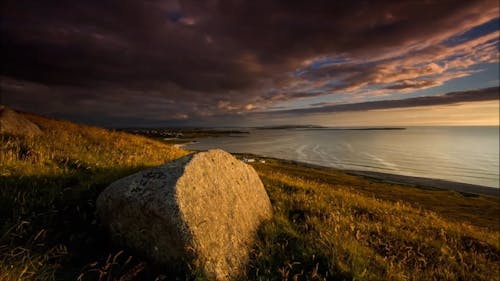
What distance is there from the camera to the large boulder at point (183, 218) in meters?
4.13

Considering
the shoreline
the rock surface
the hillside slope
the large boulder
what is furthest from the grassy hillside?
the shoreline

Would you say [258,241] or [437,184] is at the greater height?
[258,241]

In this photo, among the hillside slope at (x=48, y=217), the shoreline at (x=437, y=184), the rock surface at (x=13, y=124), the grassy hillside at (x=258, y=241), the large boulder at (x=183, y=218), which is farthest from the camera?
the shoreline at (x=437, y=184)

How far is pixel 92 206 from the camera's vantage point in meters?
5.22

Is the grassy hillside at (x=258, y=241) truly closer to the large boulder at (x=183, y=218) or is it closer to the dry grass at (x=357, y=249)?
the dry grass at (x=357, y=249)

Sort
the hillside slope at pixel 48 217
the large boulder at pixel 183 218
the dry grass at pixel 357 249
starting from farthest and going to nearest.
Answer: the dry grass at pixel 357 249 < the large boulder at pixel 183 218 < the hillside slope at pixel 48 217

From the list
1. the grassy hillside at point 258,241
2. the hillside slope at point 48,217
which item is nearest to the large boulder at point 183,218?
the grassy hillside at point 258,241

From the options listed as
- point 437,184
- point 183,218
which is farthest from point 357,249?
point 437,184

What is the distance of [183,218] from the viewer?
419 centimetres

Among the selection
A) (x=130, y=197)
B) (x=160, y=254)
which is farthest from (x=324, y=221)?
(x=130, y=197)

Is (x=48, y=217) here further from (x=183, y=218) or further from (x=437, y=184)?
(x=437, y=184)

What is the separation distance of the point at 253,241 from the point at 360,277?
1.96 metres

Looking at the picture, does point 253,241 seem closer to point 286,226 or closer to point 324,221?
point 286,226

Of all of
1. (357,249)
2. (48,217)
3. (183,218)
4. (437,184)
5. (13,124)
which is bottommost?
(437,184)
